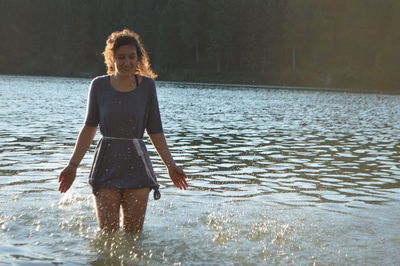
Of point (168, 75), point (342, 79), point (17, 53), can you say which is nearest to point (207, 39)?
point (168, 75)

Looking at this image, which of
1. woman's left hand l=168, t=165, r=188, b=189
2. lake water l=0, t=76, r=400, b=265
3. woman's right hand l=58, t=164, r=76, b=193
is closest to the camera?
woman's right hand l=58, t=164, r=76, b=193

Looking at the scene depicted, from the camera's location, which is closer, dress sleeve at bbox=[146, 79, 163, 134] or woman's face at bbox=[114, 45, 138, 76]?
woman's face at bbox=[114, 45, 138, 76]

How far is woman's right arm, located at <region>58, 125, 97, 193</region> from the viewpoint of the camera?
5.89m

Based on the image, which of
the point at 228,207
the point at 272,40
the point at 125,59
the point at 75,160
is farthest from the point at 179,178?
the point at 272,40

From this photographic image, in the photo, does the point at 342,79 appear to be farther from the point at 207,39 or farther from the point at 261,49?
the point at 207,39

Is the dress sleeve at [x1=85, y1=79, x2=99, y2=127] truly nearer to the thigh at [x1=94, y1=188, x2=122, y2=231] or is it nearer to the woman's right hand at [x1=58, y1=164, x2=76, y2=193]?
the woman's right hand at [x1=58, y1=164, x2=76, y2=193]

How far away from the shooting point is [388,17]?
302 feet

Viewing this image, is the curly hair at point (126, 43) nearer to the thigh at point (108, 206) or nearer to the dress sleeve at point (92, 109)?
the dress sleeve at point (92, 109)

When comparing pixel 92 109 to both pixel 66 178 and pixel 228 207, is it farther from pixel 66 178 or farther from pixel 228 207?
pixel 228 207

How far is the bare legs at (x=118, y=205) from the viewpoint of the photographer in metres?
6.03

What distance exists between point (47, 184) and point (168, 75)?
86.5m

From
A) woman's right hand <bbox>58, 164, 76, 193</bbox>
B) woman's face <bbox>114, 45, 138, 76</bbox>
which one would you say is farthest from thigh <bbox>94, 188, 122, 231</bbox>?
woman's face <bbox>114, 45, 138, 76</bbox>

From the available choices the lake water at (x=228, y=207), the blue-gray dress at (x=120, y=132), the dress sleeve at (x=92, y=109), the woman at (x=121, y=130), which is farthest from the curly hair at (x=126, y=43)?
the lake water at (x=228, y=207)

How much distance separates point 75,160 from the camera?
19.6 ft
